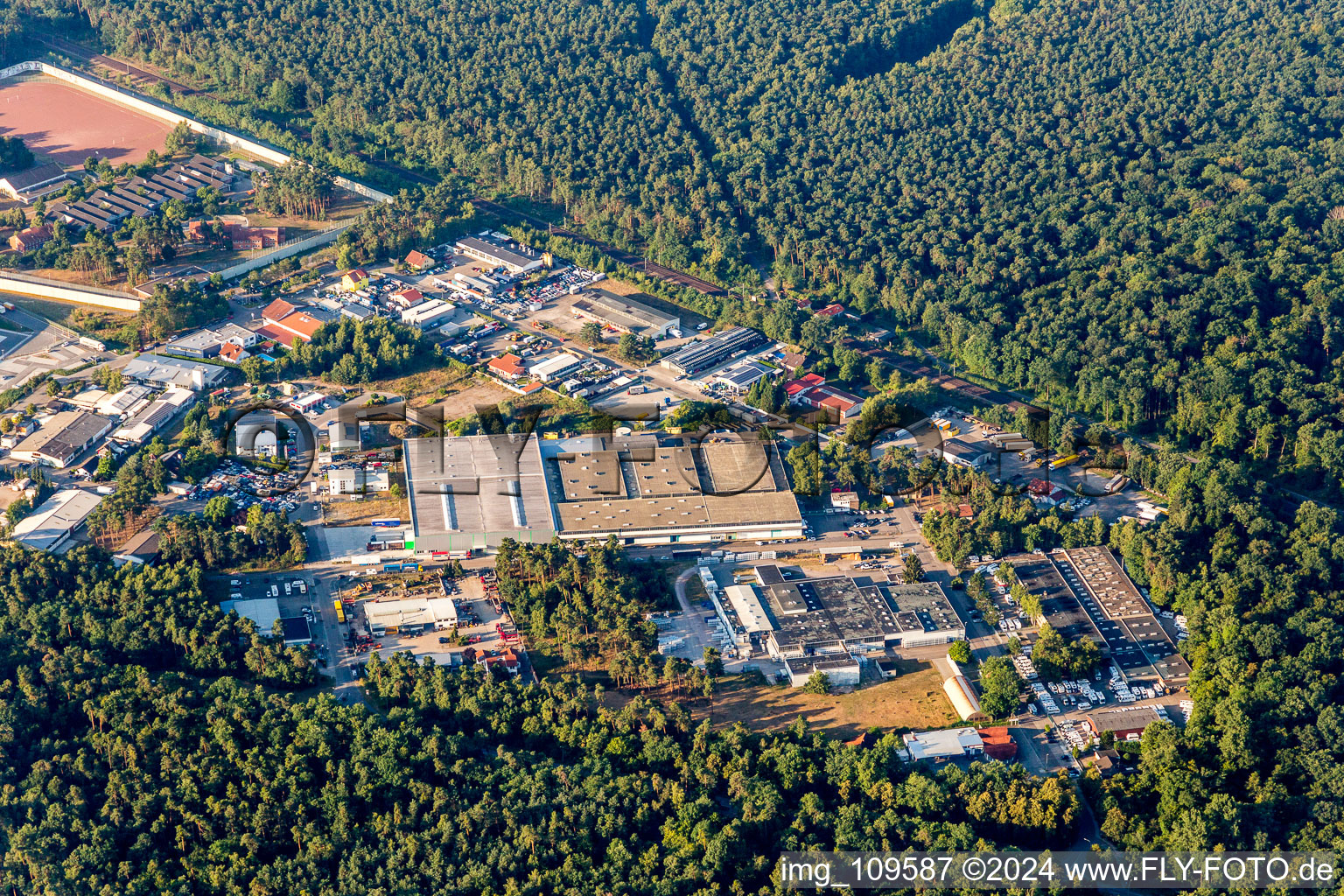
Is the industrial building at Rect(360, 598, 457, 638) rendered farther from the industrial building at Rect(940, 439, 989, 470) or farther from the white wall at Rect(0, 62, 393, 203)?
the white wall at Rect(0, 62, 393, 203)

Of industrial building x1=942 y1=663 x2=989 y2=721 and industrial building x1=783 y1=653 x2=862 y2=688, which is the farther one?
industrial building x1=783 y1=653 x2=862 y2=688

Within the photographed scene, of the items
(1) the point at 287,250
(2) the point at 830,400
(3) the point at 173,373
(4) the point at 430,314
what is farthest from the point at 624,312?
(3) the point at 173,373

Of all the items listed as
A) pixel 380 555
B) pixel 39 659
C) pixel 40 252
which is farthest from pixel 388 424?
pixel 40 252

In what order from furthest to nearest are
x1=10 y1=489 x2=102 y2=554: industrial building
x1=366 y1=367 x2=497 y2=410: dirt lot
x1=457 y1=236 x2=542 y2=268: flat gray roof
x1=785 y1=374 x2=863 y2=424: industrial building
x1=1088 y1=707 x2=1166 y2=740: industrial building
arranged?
x1=457 y1=236 x2=542 y2=268: flat gray roof < x1=366 y1=367 x2=497 y2=410: dirt lot < x1=785 y1=374 x2=863 y2=424: industrial building < x1=10 y1=489 x2=102 y2=554: industrial building < x1=1088 y1=707 x2=1166 y2=740: industrial building

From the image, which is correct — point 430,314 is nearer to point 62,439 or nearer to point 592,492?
point 592,492

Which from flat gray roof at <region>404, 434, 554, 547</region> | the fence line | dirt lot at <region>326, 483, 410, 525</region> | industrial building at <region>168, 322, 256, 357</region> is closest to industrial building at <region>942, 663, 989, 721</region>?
flat gray roof at <region>404, 434, 554, 547</region>

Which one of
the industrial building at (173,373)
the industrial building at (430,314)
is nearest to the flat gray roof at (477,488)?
the industrial building at (173,373)
